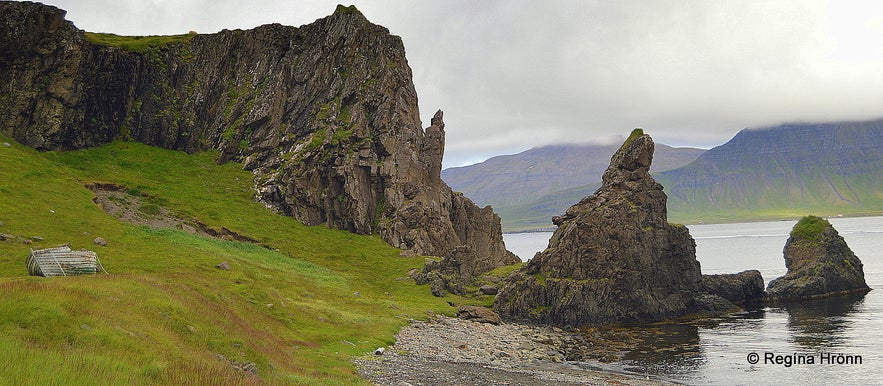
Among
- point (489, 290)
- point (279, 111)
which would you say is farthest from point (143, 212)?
point (489, 290)

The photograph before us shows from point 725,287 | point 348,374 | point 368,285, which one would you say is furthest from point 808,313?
point 348,374

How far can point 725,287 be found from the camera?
4102 inches

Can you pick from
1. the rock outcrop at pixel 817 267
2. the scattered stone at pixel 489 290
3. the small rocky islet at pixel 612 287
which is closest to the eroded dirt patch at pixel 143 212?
the scattered stone at pixel 489 290

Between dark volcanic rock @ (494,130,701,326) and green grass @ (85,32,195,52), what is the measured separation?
93.3 meters

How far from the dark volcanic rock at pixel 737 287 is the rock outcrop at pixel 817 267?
3578mm

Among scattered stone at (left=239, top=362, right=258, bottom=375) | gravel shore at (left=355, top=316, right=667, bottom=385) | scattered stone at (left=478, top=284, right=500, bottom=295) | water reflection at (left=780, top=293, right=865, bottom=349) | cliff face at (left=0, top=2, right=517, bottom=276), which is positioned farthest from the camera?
cliff face at (left=0, top=2, right=517, bottom=276)

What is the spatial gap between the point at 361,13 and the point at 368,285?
237 feet

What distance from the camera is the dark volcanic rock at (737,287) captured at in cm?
10369

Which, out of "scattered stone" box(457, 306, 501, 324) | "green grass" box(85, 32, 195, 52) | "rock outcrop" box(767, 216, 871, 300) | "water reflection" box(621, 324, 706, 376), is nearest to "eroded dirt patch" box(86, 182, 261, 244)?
"scattered stone" box(457, 306, 501, 324)

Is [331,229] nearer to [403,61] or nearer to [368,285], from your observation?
[368,285]

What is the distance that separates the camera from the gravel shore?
35344mm

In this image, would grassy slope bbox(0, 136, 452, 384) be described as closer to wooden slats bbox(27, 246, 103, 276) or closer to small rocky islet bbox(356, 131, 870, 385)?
wooden slats bbox(27, 246, 103, 276)

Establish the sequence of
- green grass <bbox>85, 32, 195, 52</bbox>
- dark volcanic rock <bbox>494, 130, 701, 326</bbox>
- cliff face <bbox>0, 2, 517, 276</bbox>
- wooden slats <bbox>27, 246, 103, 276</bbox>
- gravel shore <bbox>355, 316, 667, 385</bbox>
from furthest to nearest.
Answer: green grass <bbox>85, 32, 195, 52</bbox> → cliff face <bbox>0, 2, 517, 276</bbox> → dark volcanic rock <bbox>494, 130, 701, 326</bbox> → gravel shore <bbox>355, 316, 667, 385</bbox> → wooden slats <bbox>27, 246, 103, 276</bbox>

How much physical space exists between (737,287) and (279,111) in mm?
97580
